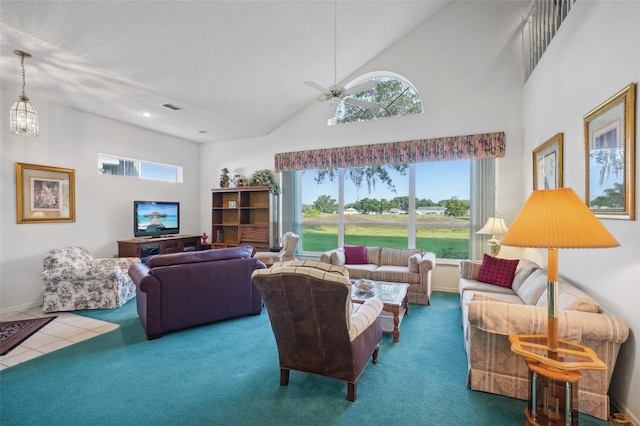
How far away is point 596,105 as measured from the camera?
233 centimetres

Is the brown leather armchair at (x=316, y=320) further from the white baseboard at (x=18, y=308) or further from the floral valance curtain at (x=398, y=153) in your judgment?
the white baseboard at (x=18, y=308)

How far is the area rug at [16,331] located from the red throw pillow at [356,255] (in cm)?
406

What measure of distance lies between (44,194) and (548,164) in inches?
261

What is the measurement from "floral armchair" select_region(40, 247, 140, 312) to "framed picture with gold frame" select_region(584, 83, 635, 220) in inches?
211

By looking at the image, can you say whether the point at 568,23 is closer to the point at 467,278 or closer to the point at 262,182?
the point at 467,278

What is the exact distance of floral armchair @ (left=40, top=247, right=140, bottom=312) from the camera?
12.7 ft

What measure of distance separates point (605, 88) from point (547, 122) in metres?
1.26

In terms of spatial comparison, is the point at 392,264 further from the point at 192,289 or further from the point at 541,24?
the point at 541,24

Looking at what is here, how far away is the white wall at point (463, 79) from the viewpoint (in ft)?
14.6

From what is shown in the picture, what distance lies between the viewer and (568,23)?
2.83 meters

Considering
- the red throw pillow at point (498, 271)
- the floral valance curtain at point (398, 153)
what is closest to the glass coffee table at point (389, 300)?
the red throw pillow at point (498, 271)

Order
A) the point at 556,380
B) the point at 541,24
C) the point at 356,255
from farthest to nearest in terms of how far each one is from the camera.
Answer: the point at 356,255, the point at 541,24, the point at 556,380

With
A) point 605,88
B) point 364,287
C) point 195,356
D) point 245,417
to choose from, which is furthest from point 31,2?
point 605,88

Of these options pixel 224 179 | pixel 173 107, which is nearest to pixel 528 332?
pixel 173 107
